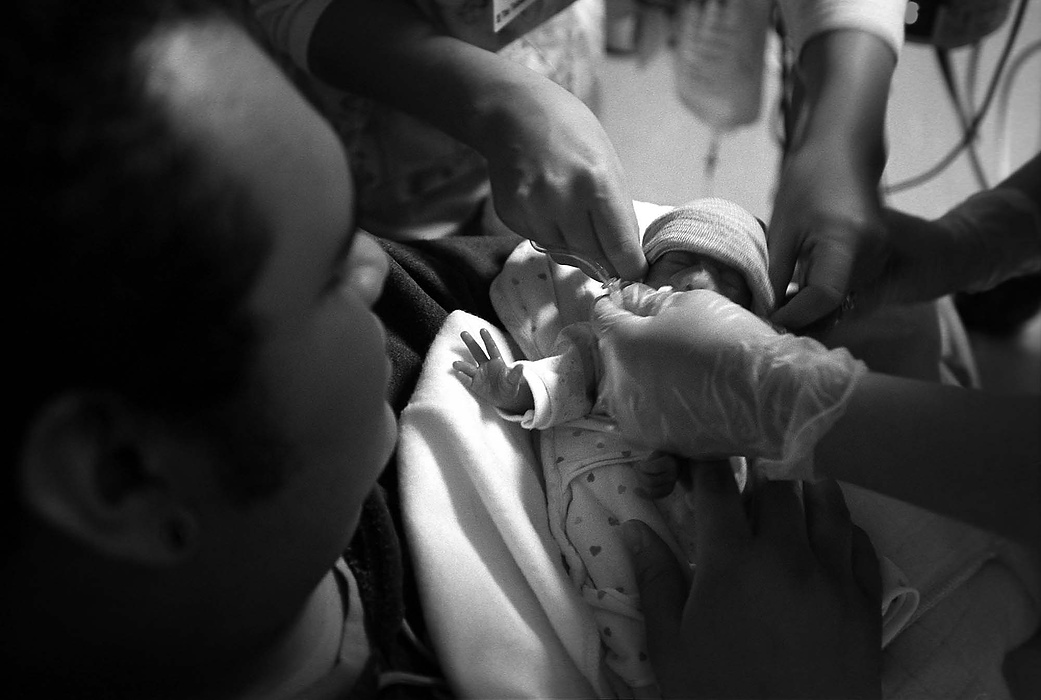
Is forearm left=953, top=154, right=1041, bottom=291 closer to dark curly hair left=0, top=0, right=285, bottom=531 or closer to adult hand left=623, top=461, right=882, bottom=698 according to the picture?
adult hand left=623, top=461, right=882, bottom=698

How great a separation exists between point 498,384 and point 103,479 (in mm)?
442

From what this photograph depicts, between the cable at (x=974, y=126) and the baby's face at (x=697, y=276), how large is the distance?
880 mm

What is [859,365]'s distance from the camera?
0.61m

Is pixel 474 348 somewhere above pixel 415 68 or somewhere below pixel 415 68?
below

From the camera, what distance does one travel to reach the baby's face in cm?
86

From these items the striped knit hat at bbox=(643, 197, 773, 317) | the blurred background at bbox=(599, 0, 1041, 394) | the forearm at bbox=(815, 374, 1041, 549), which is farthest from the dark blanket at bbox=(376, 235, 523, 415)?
the blurred background at bbox=(599, 0, 1041, 394)

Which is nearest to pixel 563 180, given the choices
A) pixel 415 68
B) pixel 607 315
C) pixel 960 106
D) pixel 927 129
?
pixel 607 315

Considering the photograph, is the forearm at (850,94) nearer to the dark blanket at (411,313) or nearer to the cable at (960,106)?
the dark blanket at (411,313)

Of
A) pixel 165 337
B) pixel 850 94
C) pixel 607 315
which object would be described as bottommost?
pixel 607 315

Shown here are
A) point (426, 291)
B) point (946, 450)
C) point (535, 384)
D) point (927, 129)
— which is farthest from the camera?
point (927, 129)

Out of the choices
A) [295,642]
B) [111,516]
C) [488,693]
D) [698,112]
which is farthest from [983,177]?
[111,516]

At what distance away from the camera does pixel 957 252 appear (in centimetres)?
88

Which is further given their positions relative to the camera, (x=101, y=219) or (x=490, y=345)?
(x=490, y=345)

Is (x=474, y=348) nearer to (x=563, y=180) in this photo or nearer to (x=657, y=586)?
(x=563, y=180)
